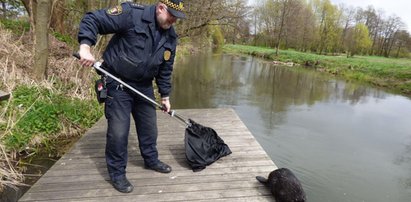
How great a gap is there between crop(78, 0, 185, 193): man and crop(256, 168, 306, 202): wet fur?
4.05ft

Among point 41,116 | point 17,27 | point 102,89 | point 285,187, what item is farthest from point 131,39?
point 17,27

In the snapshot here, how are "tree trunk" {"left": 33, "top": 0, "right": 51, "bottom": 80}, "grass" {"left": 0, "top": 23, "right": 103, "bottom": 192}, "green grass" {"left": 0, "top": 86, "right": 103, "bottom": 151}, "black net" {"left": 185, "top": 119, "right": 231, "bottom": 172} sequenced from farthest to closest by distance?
"tree trunk" {"left": 33, "top": 0, "right": 51, "bottom": 80} < "green grass" {"left": 0, "top": 86, "right": 103, "bottom": 151} < "grass" {"left": 0, "top": 23, "right": 103, "bottom": 192} < "black net" {"left": 185, "top": 119, "right": 231, "bottom": 172}

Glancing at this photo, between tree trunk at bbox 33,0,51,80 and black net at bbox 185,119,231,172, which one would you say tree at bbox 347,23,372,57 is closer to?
tree trunk at bbox 33,0,51,80

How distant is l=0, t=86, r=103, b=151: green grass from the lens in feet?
13.7

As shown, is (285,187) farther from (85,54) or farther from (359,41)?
(359,41)

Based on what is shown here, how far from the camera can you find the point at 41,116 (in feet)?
15.3

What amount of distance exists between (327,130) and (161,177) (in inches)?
208

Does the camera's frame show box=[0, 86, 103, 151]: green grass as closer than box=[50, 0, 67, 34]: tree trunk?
Yes

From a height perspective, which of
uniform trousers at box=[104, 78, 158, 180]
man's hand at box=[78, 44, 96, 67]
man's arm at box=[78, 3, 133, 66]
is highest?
man's arm at box=[78, 3, 133, 66]

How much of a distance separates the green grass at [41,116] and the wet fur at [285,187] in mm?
3161

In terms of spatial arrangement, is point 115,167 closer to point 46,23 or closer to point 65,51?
point 46,23

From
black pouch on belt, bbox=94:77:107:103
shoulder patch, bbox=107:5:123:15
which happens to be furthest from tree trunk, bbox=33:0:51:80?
shoulder patch, bbox=107:5:123:15

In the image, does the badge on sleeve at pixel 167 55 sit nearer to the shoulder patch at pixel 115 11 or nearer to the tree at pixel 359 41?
the shoulder patch at pixel 115 11

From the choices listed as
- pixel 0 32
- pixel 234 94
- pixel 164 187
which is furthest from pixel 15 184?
pixel 234 94
